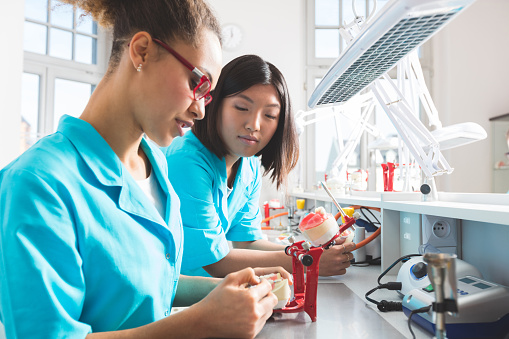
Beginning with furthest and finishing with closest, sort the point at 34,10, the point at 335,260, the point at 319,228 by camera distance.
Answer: the point at 34,10
the point at 335,260
the point at 319,228

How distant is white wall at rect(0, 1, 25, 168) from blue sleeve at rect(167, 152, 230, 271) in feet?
7.12

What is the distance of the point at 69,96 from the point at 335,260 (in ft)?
15.9

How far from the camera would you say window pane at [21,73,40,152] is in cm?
487

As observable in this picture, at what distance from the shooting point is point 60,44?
16.8 ft

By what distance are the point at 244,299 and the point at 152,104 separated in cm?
39

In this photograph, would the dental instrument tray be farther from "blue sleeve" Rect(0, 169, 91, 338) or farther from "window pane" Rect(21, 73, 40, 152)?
"window pane" Rect(21, 73, 40, 152)

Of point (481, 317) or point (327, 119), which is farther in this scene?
point (327, 119)

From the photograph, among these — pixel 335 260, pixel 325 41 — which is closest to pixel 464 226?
pixel 335 260

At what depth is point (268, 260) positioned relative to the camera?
134cm

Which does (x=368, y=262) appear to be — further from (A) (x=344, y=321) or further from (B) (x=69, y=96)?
(B) (x=69, y=96)

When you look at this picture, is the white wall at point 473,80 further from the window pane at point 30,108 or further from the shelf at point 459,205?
the window pane at point 30,108

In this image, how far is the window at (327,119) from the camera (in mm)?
5160

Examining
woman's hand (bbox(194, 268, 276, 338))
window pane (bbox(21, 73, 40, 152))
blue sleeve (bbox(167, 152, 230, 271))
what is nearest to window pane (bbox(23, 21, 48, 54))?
window pane (bbox(21, 73, 40, 152))

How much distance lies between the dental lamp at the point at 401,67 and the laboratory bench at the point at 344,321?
0.47m
